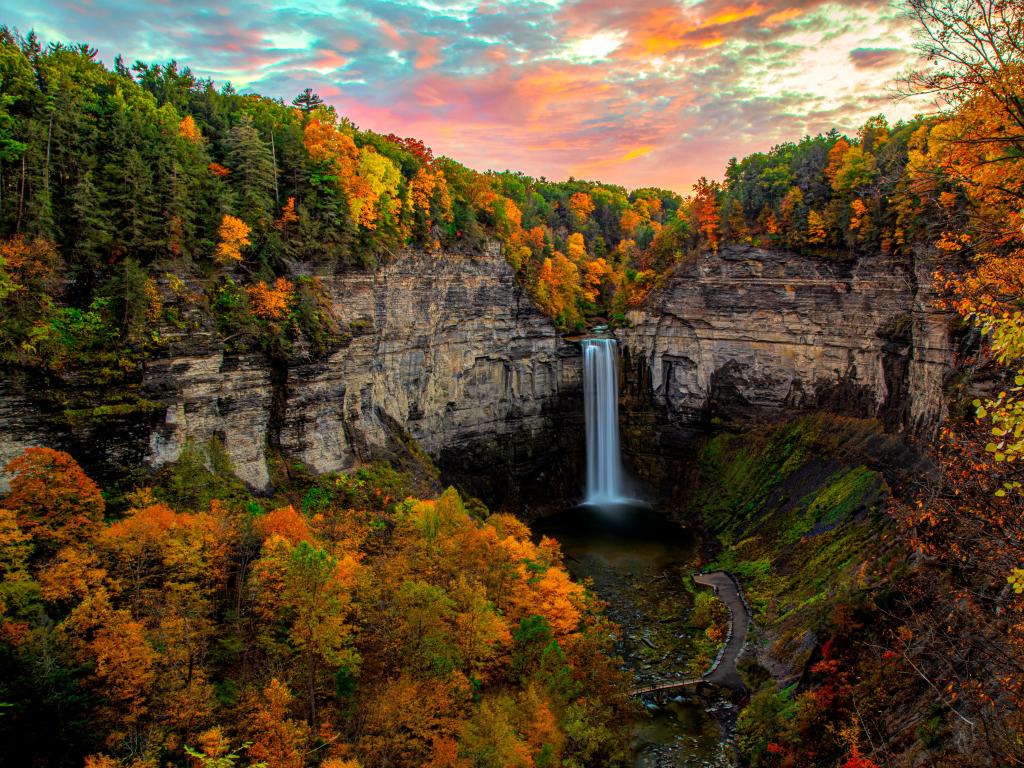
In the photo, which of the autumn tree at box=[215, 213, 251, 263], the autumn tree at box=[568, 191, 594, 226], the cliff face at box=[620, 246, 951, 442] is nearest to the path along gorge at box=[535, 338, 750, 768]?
the cliff face at box=[620, 246, 951, 442]

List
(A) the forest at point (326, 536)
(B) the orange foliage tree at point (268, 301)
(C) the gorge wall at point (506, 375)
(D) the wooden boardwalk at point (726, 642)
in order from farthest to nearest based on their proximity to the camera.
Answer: (B) the orange foliage tree at point (268, 301) → (C) the gorge wall at point (506, 375) → (D) the wooden boardwalk at point (726, 642) → (A) the forest at point (326, 536)

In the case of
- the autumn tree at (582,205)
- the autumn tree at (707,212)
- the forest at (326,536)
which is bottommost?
the forest at (326,536)

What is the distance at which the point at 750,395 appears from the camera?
56500 millimetres

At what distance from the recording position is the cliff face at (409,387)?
34000 millimetres

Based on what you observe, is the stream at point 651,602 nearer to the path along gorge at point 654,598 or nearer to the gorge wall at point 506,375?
the path along gorge at point 654,598

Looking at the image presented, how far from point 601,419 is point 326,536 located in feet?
119

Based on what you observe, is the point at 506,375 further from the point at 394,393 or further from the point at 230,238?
the point at 230,238

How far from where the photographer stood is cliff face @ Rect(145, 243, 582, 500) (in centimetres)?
3400

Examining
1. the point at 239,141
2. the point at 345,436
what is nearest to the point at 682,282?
the point at 345,436

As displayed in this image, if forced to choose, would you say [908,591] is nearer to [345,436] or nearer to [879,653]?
[879,653]

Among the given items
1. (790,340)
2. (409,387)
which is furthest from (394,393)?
(790,340)

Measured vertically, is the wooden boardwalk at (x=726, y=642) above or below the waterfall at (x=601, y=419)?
below

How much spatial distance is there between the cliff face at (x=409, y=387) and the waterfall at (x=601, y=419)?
1477mm

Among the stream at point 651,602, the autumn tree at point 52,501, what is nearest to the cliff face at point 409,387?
the autumn tree at point 52,501
